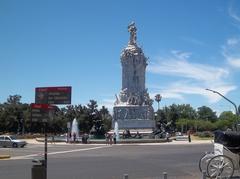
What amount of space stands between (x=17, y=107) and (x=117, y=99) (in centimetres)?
4620

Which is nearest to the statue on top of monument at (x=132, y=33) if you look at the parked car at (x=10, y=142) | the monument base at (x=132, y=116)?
the monument base at (x=132, y=116)

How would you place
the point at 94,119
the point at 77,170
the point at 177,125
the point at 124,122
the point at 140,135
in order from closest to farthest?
the point at 77,170 < the point at 140,135 < the point at 124,122 < the point at 94,119 < the point at 177,125

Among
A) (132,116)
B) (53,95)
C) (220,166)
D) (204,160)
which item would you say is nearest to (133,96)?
(132,116)

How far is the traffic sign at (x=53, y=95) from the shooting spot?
1519 cm

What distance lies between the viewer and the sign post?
15205mm

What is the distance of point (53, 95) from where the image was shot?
50.6 ft

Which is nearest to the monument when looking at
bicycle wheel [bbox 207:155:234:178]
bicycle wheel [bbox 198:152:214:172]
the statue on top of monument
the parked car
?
the statue on top of monument

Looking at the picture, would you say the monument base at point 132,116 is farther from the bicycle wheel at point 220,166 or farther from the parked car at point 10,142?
the bicycle wheel at point 220,166

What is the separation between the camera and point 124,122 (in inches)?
3145

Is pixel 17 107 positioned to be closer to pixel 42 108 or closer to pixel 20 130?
pixel 20 130

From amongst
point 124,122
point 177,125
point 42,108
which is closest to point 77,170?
point 42,108

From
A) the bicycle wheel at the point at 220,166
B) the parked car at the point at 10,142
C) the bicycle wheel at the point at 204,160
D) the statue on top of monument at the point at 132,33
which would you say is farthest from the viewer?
the statue on top of monument at the point at 132,33

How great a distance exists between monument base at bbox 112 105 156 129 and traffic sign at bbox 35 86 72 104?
64.3 meters

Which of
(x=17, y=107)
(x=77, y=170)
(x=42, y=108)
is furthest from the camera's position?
(x=17, y=107)
